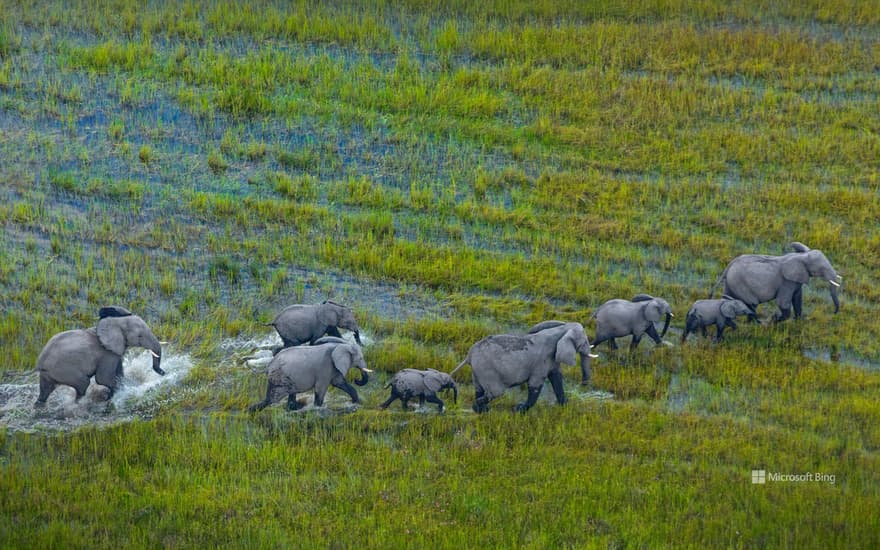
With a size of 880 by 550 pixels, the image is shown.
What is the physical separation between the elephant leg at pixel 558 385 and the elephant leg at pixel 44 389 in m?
6.73

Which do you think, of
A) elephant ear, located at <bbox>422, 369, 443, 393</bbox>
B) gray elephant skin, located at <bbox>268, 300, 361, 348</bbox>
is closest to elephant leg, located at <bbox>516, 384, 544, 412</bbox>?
elephant ear, located at <bbox>422, 369, 443, 393</bbox>

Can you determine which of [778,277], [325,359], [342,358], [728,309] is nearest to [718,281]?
[778,277]

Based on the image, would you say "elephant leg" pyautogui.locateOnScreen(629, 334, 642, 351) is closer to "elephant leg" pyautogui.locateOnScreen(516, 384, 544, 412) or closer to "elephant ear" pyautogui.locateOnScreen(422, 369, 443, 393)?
"elephant leg" pyautogui.locateOnScreen(516, 384, 544, 412)

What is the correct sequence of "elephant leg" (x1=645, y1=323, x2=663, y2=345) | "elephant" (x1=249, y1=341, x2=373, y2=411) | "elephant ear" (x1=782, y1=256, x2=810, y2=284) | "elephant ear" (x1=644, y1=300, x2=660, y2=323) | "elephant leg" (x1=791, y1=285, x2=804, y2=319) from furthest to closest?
"elephant leg" (x1=791, y1=285, x2=804, y2=319) < "elephant ear" (x1=782, y1=256, x2=810, y2=284) < "elephant leg" (x1=645, y1=323, x2=663, y2=345) < "elephant ear" (x1=644, y1=300, x2=660, y2=323) < "elephant" (x1=249, y1=341, x2=373, y2=411)

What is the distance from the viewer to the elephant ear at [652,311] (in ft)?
65.3

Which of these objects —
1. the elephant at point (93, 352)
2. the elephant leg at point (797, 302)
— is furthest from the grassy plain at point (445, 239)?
the elephant at point (93, 352)

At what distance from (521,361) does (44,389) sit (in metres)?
6.43

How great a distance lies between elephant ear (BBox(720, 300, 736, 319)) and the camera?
67.0ft

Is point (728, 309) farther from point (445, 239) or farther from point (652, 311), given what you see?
point (445, 239)

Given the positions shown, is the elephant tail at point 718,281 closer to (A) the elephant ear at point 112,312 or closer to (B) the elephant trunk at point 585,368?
(B) the elephant trunk at point 585,368

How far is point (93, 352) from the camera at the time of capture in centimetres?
1848

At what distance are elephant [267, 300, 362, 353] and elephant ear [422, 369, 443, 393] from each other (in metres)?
1.84

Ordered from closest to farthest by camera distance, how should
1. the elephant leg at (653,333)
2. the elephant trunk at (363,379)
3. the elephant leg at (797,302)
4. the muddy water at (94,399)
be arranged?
the muddy water at (94,399), the elephant trunk at (363,379), the elephant leg at (653,333), the elephant leg at (797,302)

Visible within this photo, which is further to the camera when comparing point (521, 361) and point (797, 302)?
point (797, 302)
